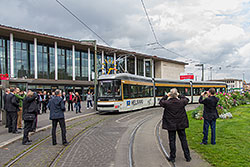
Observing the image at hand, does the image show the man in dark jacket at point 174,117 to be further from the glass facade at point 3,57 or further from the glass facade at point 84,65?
the glass facade at point 84,65

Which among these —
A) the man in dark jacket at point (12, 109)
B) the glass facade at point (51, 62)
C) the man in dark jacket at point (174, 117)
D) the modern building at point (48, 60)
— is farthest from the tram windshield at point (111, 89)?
the glass facade at point (51, 62)

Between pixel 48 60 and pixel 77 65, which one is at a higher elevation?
pixel 48 60

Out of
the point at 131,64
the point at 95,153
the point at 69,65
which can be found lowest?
the point at 95,153

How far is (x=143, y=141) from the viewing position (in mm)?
7855

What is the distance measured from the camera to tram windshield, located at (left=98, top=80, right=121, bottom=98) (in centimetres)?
1619

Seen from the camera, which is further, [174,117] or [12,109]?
[12,109]

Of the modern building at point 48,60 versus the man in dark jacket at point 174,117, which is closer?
the man in dark jacket at point 174,117

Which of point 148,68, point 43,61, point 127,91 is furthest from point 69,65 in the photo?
point 127,91

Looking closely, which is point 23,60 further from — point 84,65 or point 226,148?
point 226,148

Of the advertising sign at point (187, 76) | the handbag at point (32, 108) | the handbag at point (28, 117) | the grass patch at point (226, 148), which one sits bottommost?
the grass patch at point (226, 148)

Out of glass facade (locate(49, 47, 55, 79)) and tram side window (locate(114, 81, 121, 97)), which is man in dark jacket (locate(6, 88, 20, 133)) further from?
glass facade (locate(49, 47, 55, 79))

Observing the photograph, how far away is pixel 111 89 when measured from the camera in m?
16.2

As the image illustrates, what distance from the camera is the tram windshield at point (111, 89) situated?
16.2 meters

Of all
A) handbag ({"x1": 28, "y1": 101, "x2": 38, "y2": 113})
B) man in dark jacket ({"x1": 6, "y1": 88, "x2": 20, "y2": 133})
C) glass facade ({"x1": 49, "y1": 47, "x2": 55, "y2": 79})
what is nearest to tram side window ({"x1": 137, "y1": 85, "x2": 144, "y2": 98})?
man in dark jacket ({"x1": 6, "y1": 88, "x2": 20, "y2": 133})
